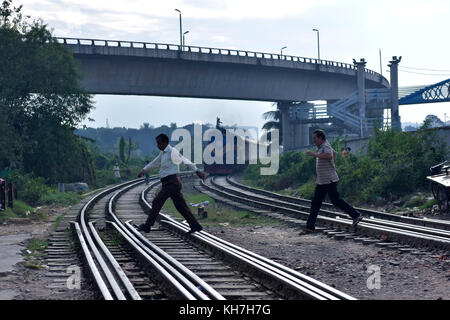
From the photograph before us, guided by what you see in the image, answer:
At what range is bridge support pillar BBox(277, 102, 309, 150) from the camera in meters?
56.1

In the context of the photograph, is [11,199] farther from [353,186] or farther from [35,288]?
[35,288]

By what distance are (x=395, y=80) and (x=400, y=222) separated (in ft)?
141

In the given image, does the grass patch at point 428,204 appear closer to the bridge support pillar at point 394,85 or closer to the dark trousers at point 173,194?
the dark trousers at point 173,194

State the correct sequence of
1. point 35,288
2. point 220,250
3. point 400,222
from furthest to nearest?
point 400,222 → point 220,250 → point 35,288

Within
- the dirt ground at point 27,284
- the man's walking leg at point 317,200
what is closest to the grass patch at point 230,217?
the man's walking leg at point 317,200

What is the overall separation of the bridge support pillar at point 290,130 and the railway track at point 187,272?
44430 mm

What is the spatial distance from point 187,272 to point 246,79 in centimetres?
4182

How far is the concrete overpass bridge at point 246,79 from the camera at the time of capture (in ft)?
136

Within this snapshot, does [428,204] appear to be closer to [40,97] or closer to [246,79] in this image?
[40,97]

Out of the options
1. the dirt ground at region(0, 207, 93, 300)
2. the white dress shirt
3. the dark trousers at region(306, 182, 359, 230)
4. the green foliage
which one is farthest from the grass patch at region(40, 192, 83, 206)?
the dark trousers at region(306, 182, 359, 230)

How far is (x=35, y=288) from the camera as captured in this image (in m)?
7.62

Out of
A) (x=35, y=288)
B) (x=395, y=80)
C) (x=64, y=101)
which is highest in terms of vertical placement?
(x=395, y=80)

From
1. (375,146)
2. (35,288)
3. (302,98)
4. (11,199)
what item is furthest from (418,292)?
(302,98)

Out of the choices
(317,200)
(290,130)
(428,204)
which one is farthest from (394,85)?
(317,200)
